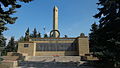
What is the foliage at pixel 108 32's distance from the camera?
11016 millimetres

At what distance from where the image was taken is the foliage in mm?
11016

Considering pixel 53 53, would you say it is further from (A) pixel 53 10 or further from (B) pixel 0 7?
(B) pixel 0 7

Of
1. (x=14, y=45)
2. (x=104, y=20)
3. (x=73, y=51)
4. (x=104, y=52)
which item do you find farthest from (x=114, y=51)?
(x=14, y=45)

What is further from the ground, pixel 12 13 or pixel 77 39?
pixel 12 13

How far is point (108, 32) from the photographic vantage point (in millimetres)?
11719

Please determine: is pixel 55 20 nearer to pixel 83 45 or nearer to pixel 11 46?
pixel 83 45

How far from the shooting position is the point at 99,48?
1187 centimetres

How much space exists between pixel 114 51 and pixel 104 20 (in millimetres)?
3288

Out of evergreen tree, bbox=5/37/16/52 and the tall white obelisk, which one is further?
evergreen tree, bbox=5/37/16/52

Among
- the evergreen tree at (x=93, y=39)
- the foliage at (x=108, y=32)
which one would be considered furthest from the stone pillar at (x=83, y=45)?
the foliage at (x=108, y=32)

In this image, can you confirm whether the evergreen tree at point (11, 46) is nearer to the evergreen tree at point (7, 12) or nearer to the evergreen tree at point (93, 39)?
the evergreen tree at point (93, 39)

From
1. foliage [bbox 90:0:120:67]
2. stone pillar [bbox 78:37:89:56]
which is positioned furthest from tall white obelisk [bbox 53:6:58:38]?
foliage [bbox 90:0:120:67]

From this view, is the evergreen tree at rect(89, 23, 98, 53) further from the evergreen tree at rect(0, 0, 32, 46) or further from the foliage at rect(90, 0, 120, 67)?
the evergreen tree at rect(0, 0, 32, 46)

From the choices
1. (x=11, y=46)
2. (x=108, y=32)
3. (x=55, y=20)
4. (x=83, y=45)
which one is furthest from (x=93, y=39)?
(x=11, y=46)
